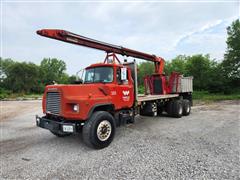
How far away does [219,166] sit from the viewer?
3523mm

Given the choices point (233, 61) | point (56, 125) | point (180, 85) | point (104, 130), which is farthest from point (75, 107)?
point (233, 61)

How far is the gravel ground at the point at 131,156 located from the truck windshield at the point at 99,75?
1.96 metres

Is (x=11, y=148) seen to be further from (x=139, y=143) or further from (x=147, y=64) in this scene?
(x=147, y=64)

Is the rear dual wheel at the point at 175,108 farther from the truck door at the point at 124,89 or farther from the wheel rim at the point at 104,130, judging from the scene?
the wheel rim at the point at 104,130

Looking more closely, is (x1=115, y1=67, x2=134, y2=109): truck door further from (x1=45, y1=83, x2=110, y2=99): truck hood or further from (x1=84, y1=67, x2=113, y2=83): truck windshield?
(x1=45, y1=83, x2=110, y2=99): truck hood

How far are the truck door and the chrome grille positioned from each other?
5.69ft

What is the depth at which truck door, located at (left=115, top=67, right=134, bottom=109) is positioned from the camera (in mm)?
5469

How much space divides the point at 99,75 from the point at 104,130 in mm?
1801

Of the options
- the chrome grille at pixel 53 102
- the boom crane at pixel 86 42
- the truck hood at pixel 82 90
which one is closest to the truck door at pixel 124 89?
the truck hood at pixel 82 90

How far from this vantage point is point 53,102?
4.77m

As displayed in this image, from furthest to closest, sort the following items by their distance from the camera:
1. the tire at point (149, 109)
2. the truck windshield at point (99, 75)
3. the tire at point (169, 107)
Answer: the tire at point (169, 107), the tire at point (149, 109), the truck windshield at point (99, 75)

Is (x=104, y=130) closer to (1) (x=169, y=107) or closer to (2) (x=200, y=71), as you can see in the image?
(1) (x=169, y=107)

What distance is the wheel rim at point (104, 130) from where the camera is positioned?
465cm

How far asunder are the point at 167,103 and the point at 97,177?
6.69 metres
